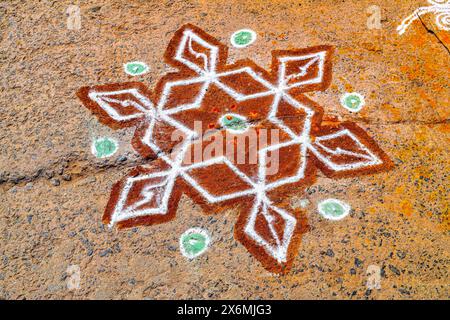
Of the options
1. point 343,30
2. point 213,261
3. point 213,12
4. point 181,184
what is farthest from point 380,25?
point 213,261

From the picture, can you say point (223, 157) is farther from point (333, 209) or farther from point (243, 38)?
point (243, 38)

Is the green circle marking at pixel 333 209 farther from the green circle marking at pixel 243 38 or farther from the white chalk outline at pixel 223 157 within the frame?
the green circle marking at pixel 243 38

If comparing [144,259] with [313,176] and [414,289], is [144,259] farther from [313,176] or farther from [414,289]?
[414,289]

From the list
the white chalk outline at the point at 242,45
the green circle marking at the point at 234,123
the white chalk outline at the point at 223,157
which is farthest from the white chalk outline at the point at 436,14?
the green circle marking at the point at 234,123

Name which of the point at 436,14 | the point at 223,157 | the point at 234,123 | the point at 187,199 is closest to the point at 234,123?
the point at 234,123

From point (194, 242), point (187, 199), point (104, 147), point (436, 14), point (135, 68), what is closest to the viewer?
point (194, 242)

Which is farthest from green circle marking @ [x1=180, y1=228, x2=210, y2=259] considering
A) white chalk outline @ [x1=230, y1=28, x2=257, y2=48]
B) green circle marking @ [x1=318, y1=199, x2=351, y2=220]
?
white chalk outline @ [x1=230, y1=28, x2=257, y2=48]
